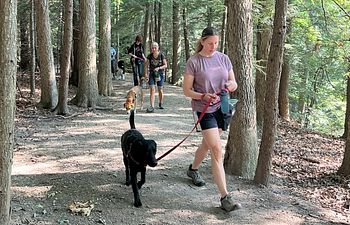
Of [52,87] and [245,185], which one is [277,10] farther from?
[52,87]

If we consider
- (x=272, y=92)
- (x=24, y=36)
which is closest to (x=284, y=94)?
(x=272, y=92)

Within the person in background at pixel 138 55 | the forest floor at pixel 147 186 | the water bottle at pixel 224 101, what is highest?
the person in background at pixel 138 55

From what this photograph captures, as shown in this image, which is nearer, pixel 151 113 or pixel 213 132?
pixel 213 132

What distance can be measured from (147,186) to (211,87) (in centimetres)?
177

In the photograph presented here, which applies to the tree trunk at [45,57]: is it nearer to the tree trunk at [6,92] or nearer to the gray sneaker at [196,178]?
the gray sneaker at [196,178]

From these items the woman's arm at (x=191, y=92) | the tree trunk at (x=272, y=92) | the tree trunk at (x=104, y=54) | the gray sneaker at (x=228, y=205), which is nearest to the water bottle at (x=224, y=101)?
the woman's arm at (x=191, y=92)

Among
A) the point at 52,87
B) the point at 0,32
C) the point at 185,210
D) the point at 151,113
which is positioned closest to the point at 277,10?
the point at 185,210

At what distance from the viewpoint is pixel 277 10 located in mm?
5961

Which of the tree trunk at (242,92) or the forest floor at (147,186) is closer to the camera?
the forest floor at (147,186)

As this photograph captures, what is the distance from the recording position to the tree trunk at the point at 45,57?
12.0 meters

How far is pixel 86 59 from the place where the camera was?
12914 millimetres

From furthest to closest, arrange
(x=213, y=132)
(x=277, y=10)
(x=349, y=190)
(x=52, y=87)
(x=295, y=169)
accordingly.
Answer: (x=52, y=87), (x=295, y=169), (x=349, y=190), (x=277, y=10), (x=213, y=132)

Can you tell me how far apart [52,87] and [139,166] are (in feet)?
25.6

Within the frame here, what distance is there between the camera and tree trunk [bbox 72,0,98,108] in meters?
12.8
